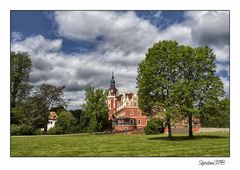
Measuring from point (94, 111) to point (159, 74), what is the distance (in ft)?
64.4

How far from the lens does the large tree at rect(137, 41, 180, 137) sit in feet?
65.7

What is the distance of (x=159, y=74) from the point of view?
20484 mm

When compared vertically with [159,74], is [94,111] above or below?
below

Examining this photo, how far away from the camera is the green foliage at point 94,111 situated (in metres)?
38.9

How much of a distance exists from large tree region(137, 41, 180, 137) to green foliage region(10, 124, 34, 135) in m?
13.3

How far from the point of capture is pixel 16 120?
29.7 meters

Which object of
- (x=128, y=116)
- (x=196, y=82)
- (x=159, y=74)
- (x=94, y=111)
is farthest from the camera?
(x=128, y=116)

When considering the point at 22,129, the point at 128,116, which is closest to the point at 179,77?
the point at 22,129

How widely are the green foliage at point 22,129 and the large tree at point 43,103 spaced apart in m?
1.41

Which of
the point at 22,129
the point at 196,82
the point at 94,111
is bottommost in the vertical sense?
the point at 22,129

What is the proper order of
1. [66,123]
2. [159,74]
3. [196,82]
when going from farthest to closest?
[66,123]
[159,74]
[196,82]

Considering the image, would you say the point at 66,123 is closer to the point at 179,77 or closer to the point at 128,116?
the point at 128,116
